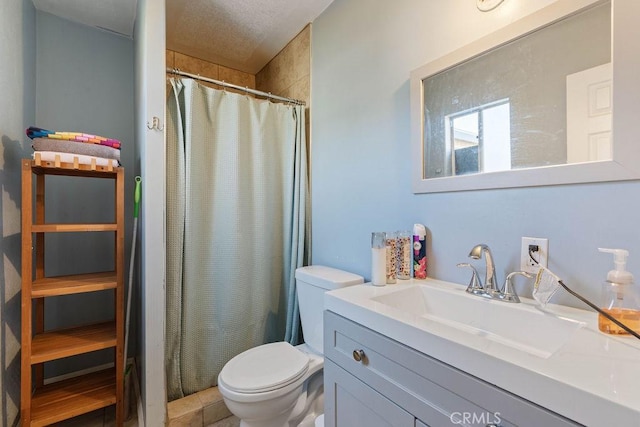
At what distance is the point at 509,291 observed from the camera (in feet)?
2.97

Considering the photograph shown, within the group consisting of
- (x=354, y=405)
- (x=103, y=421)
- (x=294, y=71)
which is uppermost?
(x=294, y=71)

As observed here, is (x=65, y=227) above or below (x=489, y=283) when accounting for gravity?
above

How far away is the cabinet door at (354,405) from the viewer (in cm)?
74

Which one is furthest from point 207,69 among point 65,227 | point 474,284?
point 474,284

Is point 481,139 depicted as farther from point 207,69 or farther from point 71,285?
point 207,69

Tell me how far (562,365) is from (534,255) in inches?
18.0

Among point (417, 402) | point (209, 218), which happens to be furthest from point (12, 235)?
point (417, 402)

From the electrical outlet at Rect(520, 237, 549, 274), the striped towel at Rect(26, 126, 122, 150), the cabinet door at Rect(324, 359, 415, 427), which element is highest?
the striped towel at Rect(26, 126, 122, 150)

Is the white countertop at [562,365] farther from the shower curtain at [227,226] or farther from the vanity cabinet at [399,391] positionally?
the shower curtain at [227,226]

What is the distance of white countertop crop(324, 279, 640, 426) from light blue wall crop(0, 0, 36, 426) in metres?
1.73

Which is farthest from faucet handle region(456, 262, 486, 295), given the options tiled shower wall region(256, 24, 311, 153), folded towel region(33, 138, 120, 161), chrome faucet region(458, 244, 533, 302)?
folded towel region(33, 138, 120, 161)

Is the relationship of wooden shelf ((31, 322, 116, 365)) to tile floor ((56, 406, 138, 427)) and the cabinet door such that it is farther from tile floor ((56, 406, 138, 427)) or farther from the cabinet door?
the cabinet door

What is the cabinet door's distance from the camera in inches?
29.2

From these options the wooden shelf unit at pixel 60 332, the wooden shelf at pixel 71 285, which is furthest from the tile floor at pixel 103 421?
the wooden shelf at pixel 71 285
